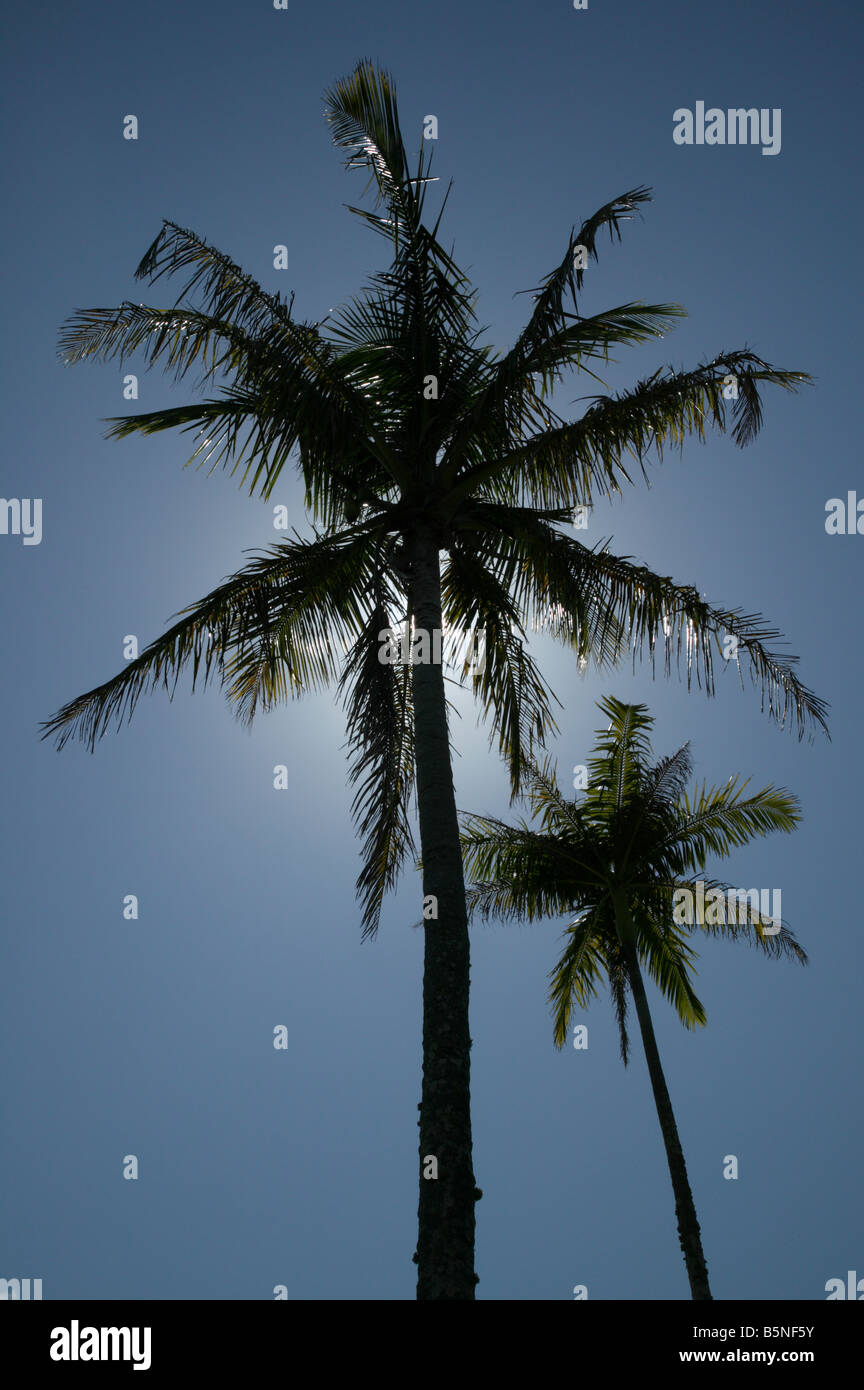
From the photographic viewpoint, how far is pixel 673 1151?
Result: 13.0 m

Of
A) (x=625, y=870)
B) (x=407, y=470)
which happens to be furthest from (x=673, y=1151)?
(x=407, y=470)

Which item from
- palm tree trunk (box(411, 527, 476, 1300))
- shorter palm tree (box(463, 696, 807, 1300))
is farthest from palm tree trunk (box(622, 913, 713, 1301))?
palm tree trunk (box(411, 527, 476, 1300))

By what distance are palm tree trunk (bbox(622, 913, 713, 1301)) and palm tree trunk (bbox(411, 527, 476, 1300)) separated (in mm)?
6954

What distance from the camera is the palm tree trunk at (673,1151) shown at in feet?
40.4

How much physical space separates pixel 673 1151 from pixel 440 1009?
26.1 ft

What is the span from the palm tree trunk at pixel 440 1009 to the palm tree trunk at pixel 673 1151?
6.95 metres

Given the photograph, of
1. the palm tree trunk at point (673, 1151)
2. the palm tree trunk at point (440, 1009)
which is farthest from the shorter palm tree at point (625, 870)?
the palm tree trunk at point (440, 1009)

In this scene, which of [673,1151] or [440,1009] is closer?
[440,1009]

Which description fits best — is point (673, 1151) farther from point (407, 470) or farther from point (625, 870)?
point (407, 470)

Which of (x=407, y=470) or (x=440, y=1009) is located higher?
(x=407, y=470)

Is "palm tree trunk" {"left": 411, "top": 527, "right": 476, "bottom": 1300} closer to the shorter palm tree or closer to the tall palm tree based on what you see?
the tall palm tree
